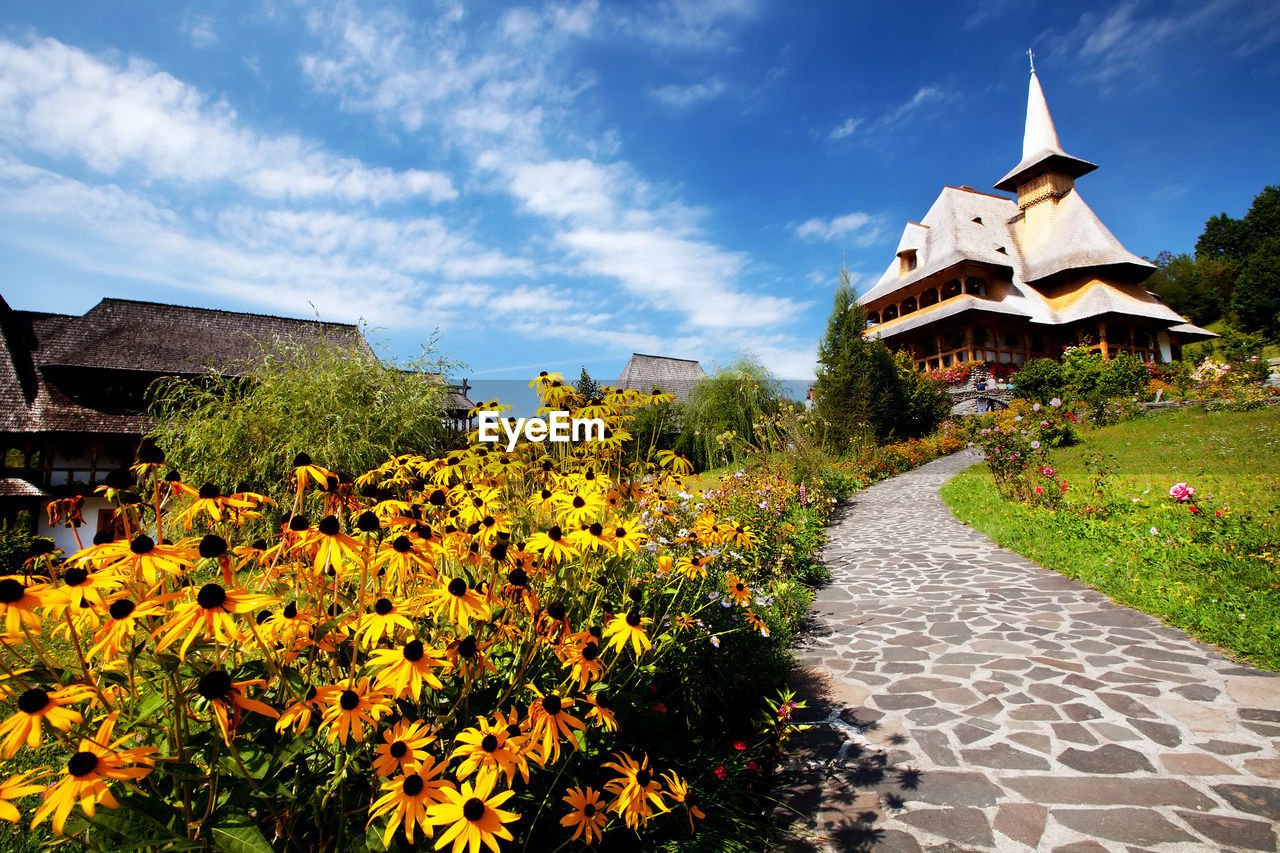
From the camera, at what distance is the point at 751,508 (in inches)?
245

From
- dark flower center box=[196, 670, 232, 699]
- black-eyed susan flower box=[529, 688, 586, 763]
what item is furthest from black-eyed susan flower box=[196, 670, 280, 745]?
black-eyed susan flower box=[529, 688, 586, 763]

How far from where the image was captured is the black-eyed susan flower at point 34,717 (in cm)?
95

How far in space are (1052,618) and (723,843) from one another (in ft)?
13.7

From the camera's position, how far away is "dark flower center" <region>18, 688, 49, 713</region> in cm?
96

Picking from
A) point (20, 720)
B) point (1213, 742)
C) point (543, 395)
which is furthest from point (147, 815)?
point (1213, 742)

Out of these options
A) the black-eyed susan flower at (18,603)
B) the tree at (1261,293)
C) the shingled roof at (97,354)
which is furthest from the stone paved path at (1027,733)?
the tree at (1261,293)

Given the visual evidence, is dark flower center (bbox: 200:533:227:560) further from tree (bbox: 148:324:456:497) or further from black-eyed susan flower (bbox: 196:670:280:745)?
tree (bbox: 148:324:456:497)

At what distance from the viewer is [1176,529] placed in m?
5.78

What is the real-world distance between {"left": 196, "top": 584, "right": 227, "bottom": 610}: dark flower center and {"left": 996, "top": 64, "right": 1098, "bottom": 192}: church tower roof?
101 ft

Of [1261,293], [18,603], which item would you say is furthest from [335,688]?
[1261,293]

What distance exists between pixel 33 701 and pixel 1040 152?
31584 millimetres

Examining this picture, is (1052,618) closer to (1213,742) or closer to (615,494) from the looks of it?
(1213,742)

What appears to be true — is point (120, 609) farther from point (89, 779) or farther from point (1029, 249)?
point (1029, 249)

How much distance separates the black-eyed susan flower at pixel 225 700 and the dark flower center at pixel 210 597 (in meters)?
0.12
